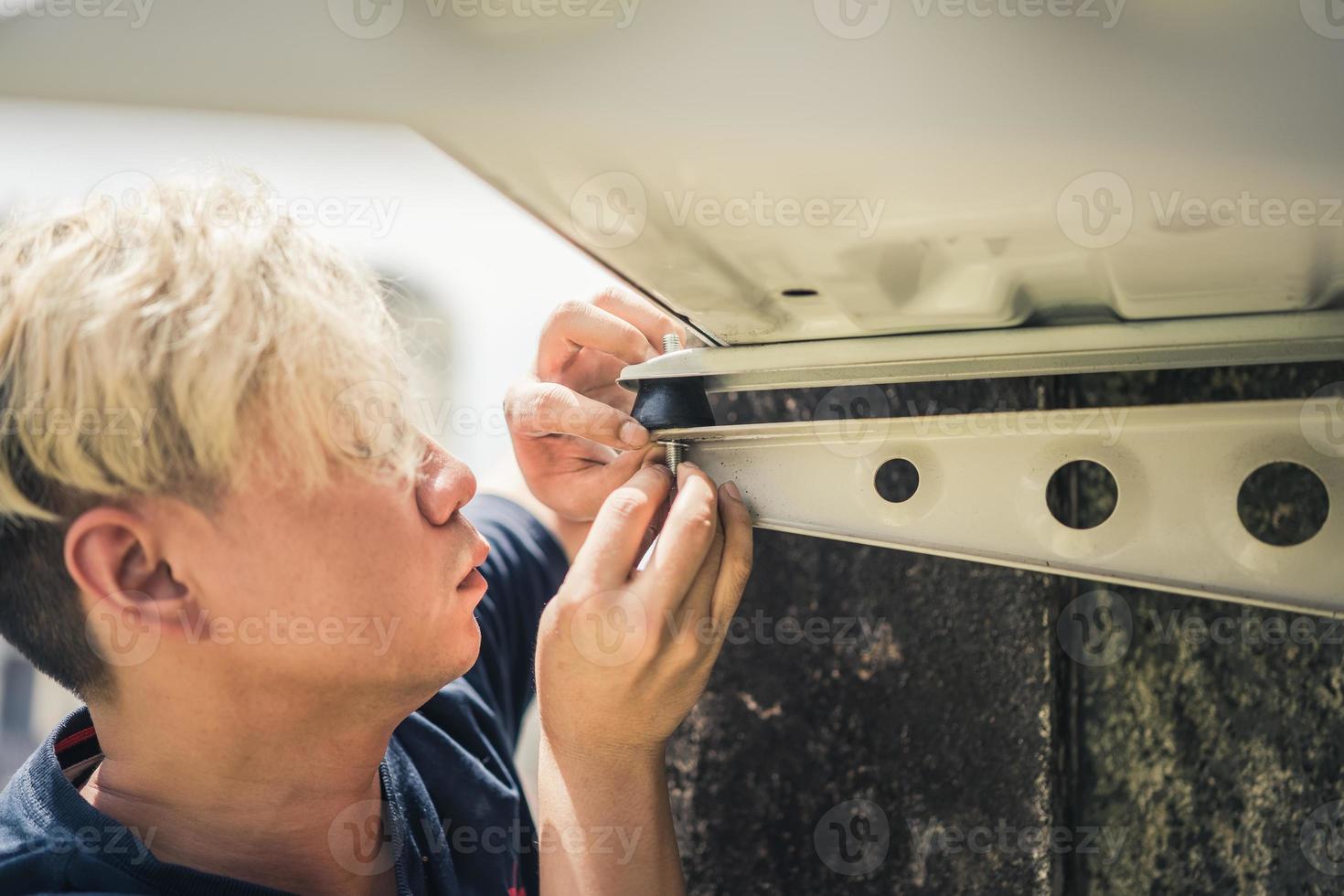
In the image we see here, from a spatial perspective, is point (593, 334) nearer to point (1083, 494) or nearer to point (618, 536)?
point (618, 536)

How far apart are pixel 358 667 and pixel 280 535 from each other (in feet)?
0.44

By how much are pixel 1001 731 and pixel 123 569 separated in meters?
0.88

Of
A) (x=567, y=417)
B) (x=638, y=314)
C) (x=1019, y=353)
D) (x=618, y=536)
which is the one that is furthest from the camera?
(x=638, y=314)

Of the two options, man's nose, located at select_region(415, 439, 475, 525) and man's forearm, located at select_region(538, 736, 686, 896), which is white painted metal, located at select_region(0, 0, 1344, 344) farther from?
man's forearm, located at select_region(538, 736, 686, 896)

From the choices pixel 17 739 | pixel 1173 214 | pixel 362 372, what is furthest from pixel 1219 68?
pixel 17 739

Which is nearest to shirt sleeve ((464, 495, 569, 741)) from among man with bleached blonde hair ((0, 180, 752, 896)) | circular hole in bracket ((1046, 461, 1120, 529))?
man with bleached blonde hair ((0, 180, 752, 896))

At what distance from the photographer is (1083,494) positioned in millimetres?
1082

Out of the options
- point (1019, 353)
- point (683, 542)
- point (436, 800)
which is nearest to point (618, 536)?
point (683, 542)

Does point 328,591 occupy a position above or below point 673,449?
below

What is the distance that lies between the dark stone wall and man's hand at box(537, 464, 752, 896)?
28 centimetres

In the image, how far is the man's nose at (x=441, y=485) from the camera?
36.7 inches

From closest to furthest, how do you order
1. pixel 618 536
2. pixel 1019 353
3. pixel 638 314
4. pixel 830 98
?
pixel 830 98, pixel 1019 353, pixel 618 536, pixel 638 314

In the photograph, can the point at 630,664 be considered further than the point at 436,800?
No

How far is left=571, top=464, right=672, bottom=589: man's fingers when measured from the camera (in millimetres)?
836
